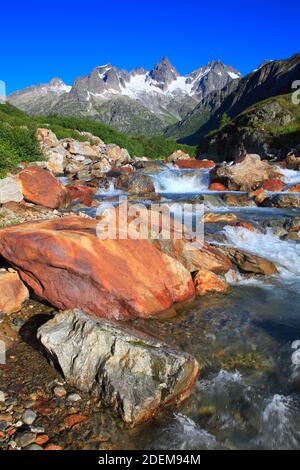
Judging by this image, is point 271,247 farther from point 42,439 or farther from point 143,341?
point 42,439

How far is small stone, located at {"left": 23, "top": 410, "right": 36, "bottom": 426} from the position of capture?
460 cm

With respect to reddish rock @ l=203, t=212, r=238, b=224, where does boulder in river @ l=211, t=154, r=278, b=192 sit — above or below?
above

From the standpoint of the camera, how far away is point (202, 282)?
898 centimetres

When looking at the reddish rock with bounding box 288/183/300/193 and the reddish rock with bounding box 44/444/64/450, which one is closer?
the reddish rock with bounding box 44/444/64/450

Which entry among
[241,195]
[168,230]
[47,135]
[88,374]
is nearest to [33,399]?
[88,374]

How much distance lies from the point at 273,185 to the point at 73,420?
2443cm

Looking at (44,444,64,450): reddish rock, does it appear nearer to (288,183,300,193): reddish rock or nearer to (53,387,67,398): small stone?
(53,387,67,398): small stone

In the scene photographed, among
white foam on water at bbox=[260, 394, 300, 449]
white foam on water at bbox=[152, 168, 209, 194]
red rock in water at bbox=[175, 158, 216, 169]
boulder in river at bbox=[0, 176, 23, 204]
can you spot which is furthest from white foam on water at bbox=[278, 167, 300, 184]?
white foam on water at bbox=[260, 394, 300, 449]

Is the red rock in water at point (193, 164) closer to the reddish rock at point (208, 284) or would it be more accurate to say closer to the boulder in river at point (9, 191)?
the boulder in river at point (9, 191)

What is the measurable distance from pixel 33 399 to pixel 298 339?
4.82m

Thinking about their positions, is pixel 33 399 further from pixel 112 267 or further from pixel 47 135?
pixel 47 135

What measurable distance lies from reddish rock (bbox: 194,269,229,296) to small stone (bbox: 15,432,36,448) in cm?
517

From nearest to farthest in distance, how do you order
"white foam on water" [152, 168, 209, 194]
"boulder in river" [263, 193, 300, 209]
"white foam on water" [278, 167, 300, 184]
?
"boulder in river" [263, 193, 300, 209], "white foam on water" [152, 168, 209, 194], "white foam on water" [278, 167, 300, 184]

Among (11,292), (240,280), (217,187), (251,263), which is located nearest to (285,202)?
(217,187)
